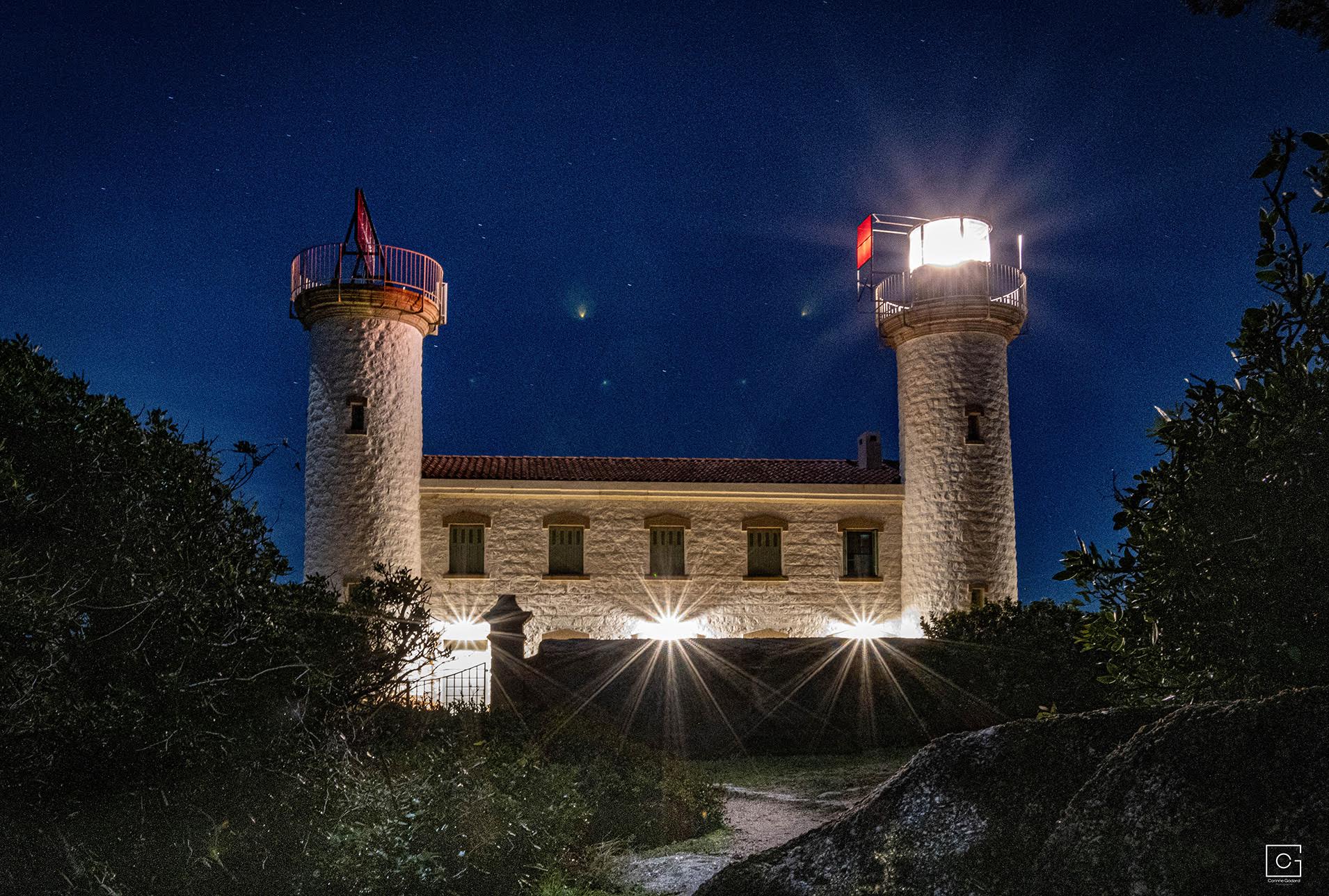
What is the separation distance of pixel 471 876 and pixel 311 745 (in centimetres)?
128

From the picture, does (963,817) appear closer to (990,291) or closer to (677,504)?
(677,504)

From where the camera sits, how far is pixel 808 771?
40.3 ft

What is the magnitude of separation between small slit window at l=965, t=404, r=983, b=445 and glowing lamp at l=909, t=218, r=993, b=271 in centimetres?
369

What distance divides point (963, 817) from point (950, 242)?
22957 mm

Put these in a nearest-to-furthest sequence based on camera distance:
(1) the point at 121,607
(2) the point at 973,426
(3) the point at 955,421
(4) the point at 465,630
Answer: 1. (1) the point at 121,607
2. (4) the point at 465,630
3. (3) the point at 955,421
4. (2) the point at 973,426

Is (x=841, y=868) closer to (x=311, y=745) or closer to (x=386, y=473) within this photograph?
(x=311, y=745)

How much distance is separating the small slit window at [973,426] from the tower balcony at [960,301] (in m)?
1.91

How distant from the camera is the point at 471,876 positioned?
6379 mm

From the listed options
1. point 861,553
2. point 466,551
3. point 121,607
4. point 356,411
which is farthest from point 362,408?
point 121,607

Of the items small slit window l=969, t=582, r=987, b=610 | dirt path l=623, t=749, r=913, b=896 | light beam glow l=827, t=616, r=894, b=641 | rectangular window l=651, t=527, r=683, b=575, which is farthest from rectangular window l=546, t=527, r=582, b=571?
dirt path l=623, t=749, r=913, b=896

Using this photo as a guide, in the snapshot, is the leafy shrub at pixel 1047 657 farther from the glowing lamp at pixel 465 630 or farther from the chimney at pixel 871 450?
the glowing lamp at pixel 465 630

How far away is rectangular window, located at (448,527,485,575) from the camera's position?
23.9 metres

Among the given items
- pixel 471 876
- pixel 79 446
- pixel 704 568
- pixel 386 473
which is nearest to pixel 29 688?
pixel 79 446

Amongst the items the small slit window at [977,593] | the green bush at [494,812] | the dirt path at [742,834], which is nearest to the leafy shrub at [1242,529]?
the dirt path at [742,834]
